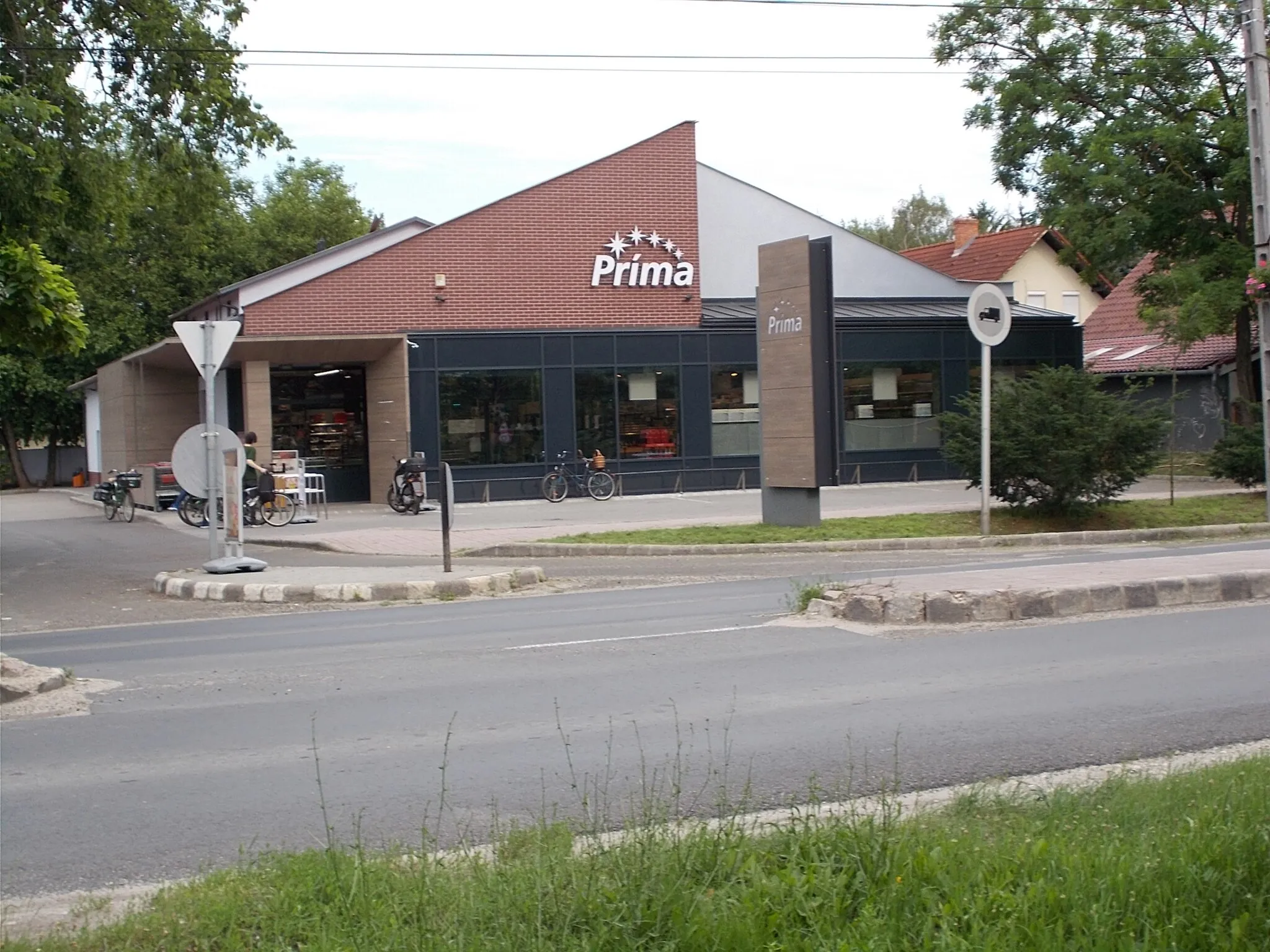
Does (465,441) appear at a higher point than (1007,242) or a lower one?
lower

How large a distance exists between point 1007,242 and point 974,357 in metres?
18.6

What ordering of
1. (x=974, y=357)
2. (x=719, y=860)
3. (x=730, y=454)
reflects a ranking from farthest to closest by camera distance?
(x=974, y=357), (x=730, y=454), (x=719, y=860)

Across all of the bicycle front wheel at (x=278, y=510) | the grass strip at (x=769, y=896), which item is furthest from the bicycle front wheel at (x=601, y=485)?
the grass strip at (x=769, y=896)

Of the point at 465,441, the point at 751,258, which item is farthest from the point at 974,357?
the point at 465,441

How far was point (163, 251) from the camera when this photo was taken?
166 ft

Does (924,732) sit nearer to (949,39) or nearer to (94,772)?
(94,772)

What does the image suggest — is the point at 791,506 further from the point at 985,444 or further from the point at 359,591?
the point at 359,591

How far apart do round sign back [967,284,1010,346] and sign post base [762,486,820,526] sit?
3.34 m

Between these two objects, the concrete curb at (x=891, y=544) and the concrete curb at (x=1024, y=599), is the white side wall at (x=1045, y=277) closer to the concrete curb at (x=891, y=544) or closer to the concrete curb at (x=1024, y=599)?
the concrete curb at (x=891, y=544)

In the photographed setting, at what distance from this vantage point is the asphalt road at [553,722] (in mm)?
6082

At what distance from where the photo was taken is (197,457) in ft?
52.9

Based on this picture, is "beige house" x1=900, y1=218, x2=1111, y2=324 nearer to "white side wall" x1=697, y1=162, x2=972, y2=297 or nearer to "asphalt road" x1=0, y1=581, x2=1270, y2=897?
"white side wall" x1=697, y1=162, x2=972, y2=297

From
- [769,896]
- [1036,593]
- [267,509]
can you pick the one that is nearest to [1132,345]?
[267,509]

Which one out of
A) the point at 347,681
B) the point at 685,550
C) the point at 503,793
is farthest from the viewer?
the point at 685,550
